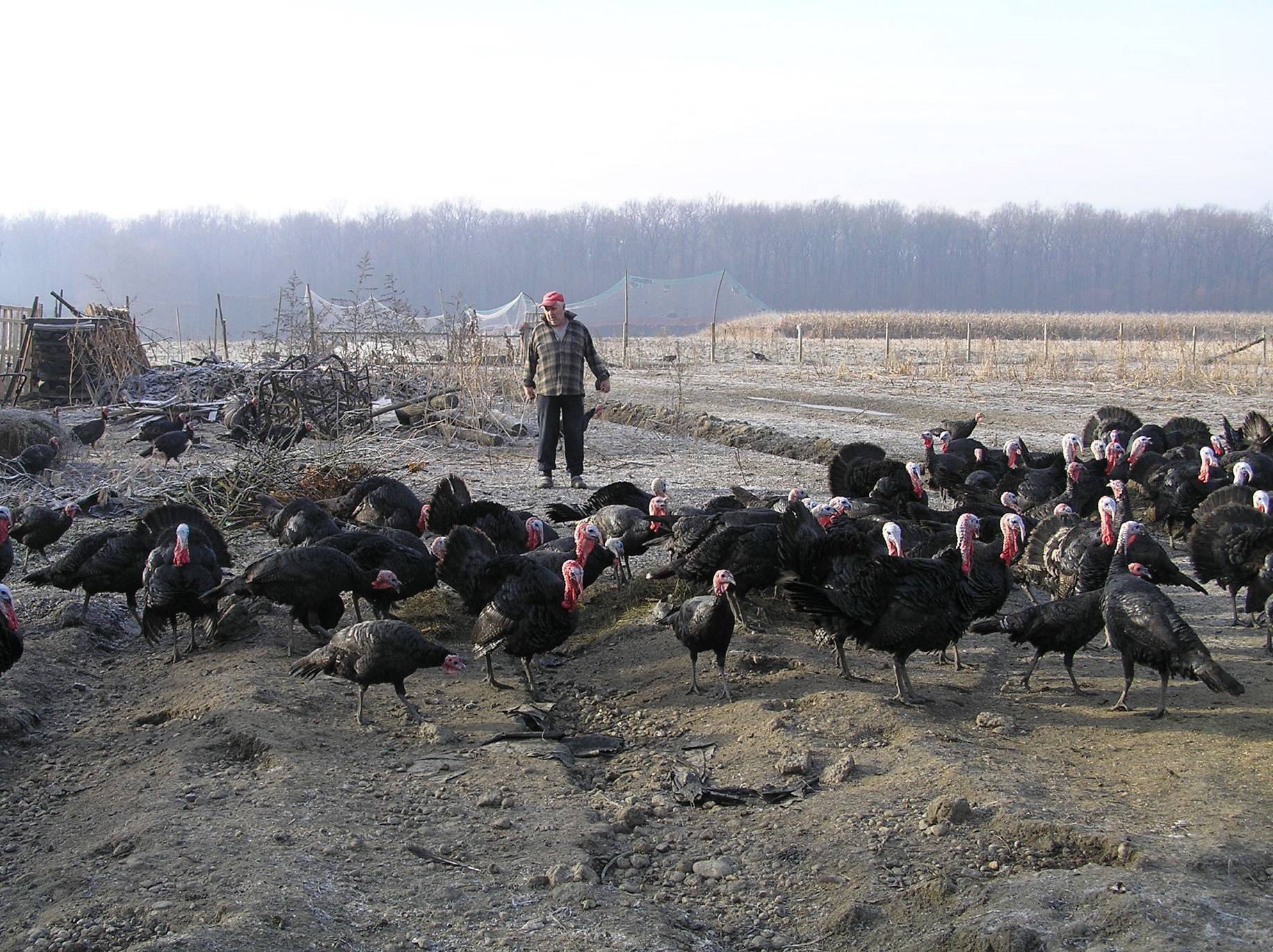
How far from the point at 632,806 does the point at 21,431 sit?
41.5ft

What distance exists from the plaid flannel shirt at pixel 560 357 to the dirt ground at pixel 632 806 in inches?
174

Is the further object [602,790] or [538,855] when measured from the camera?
[602,790]

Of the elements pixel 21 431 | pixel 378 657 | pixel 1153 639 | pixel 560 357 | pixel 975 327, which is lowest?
pixel 378 657

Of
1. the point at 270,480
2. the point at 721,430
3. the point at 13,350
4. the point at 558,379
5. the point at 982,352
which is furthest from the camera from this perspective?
the point at 982,352

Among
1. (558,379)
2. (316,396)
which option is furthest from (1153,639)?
(316,396)

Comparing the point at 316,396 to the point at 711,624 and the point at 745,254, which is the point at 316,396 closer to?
the point at 711,624

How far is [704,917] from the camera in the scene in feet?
14.3

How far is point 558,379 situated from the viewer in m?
12.2

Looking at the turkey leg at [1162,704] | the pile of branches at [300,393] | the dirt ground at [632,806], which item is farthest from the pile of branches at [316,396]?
the turkey leg at [1162,704]

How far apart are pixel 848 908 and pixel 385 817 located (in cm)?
214

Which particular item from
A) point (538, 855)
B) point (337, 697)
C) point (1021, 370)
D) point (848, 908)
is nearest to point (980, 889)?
point (848, 908)

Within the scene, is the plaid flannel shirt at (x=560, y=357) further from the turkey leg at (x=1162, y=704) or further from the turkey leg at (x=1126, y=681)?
the turkey leg at (x=1162, y=704)

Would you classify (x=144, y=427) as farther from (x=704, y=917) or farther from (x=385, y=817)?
(x=704, y=917)

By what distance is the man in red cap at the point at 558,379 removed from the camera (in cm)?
1226
